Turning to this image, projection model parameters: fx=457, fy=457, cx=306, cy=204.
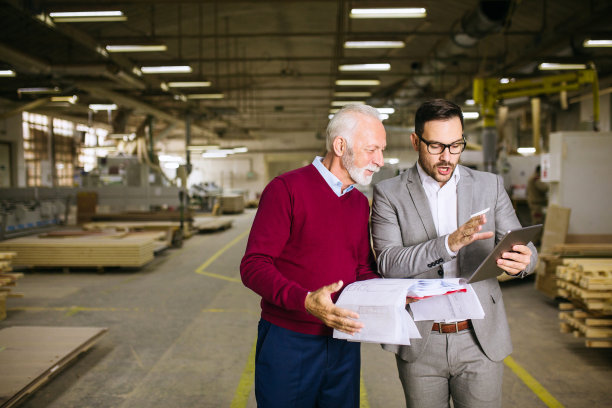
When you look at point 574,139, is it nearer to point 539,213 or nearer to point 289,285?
point 539,213

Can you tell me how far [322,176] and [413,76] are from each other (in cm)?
1441

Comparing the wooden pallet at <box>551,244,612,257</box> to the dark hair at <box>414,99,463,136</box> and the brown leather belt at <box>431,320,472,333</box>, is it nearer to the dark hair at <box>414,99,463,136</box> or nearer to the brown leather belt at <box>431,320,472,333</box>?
the brown leather belt at <box>431,320,472,333</box>

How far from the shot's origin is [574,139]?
7820 mm

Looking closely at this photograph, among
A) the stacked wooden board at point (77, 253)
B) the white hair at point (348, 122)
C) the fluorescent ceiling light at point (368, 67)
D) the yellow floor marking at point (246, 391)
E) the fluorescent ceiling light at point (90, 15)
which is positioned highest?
the fluorescent ceiling light at point (90, 15)

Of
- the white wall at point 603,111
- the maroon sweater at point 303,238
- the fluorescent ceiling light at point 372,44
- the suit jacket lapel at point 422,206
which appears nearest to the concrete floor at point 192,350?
the maroon sweater at point 303,238

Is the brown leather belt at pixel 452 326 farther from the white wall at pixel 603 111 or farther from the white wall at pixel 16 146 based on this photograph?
the white wall at pixel 16 146

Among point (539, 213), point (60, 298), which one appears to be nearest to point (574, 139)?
point (539, 213)

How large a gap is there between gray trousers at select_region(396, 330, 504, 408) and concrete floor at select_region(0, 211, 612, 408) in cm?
206

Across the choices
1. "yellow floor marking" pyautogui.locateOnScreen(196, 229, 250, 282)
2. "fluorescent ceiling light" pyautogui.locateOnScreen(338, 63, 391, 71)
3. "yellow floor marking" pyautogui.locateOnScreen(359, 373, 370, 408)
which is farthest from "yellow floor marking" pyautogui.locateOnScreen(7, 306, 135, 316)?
"fluorescent ceiling light" pyautogui.locateOnScreen(338, 63, 391, 71)

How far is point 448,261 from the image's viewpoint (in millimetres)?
2033

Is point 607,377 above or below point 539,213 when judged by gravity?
below

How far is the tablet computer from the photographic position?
6.01 feet

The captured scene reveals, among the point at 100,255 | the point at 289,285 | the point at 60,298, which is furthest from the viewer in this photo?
the point at 100,255

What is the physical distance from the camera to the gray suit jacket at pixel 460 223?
212 cm
